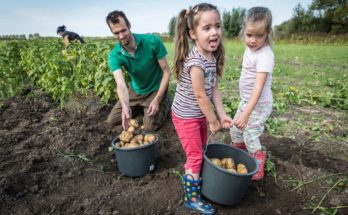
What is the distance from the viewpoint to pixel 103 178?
2811 mm

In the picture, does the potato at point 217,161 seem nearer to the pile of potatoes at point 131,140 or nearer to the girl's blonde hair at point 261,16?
the pile of potatoes at point 131,140

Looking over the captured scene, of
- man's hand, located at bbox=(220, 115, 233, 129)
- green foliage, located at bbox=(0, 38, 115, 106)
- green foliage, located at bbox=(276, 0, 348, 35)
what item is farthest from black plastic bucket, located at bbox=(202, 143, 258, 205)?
green foliage, located at bbox=(276, 0, 348, 35)

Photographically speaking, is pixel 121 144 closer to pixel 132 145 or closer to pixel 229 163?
pixel 132 145

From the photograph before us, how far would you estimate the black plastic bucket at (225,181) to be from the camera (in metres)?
2.13

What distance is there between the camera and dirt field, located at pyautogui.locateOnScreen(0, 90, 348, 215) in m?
2.37

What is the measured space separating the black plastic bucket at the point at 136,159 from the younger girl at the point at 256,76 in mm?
811

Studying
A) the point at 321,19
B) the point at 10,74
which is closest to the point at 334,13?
the point at 321,19

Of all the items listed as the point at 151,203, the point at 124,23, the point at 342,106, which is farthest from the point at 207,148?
the point at 342,106

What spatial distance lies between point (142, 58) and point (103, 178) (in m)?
1.42

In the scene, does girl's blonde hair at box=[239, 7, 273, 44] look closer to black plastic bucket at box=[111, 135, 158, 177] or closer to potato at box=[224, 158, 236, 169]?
potato at box=[224, 158, 236, 169]

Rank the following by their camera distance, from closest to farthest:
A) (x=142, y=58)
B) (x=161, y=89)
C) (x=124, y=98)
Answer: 1. (x=124, y=98)
2. (x=161, y=89)
3. (x=142, y=58)

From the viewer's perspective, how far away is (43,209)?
239 cm

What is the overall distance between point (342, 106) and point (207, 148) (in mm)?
2875

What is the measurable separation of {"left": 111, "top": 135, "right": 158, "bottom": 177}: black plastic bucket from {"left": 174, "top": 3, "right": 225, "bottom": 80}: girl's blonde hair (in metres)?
0.78
